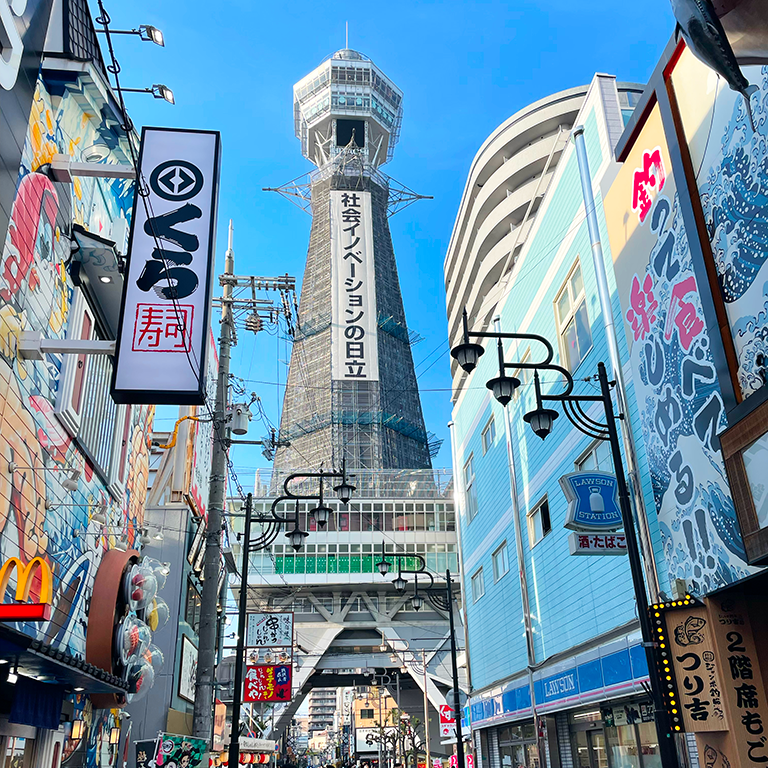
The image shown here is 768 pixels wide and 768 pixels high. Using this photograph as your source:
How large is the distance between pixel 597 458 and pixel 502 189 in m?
48.9

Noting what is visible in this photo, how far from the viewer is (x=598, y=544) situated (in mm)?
14234

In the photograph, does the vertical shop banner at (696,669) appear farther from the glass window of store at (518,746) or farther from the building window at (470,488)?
the building window at (470,488)

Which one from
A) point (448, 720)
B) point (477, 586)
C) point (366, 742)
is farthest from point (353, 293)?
point (366, 742)

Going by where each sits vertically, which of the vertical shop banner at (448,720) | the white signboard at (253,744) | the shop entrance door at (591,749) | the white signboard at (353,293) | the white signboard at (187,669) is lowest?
the shop entrance door at (591,749)

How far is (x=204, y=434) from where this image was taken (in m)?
33.3

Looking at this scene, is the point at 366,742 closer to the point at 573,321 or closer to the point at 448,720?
the point at 448,720

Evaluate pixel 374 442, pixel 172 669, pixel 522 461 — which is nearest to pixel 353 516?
pixel 374 442

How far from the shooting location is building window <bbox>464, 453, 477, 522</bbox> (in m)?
32.1

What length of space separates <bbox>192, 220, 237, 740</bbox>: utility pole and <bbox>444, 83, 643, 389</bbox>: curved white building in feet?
126

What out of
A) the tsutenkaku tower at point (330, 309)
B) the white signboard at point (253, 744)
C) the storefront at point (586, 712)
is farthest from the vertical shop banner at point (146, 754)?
the tsutenkaku tower at point (330, 309)

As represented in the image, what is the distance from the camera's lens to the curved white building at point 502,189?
192 ft

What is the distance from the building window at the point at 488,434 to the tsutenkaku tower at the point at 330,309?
140 ft

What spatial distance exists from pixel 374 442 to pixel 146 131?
83741mm

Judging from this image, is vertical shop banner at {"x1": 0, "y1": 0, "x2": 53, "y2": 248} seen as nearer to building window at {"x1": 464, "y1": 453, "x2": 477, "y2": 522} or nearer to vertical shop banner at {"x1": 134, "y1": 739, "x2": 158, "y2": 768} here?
vertical shop banner at {"x1": 134, "y1": 739, "x2": 158, "y2": 768}
